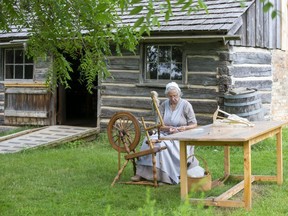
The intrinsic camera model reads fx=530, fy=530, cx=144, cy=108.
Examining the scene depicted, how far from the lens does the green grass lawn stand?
19.1 ft

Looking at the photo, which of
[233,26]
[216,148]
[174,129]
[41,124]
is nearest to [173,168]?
[174,129]

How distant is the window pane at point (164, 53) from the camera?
11656mm

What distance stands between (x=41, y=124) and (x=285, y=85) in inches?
259

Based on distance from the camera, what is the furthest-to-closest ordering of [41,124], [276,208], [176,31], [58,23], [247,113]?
[41,124] → [176,31] → [247,113] → [58,23] → [276,208]

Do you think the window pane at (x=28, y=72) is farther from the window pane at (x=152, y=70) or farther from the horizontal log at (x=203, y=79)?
the horizontal log at (x=203, y=79)

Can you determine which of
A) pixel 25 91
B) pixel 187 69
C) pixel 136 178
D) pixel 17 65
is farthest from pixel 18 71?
pixel 136 178

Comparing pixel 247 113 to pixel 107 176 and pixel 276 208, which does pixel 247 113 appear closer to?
pixel 107 176

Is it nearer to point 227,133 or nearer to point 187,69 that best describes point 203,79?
point 187,69

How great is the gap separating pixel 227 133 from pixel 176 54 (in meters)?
5.81

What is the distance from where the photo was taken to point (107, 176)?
7.85 meters

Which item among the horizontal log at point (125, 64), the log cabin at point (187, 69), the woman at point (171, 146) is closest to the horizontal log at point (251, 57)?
the log cabin at point (187, 69)


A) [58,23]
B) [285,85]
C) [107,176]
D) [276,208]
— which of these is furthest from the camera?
[285,85]

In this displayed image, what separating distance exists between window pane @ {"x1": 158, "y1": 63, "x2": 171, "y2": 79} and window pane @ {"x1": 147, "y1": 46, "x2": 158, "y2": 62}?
0.22 metres

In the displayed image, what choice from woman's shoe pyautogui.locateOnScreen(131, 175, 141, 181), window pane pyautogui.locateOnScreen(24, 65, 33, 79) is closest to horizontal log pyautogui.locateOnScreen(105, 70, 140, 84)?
window pane pyautogui.locateOnScreen(24, 65, 33, 79)
